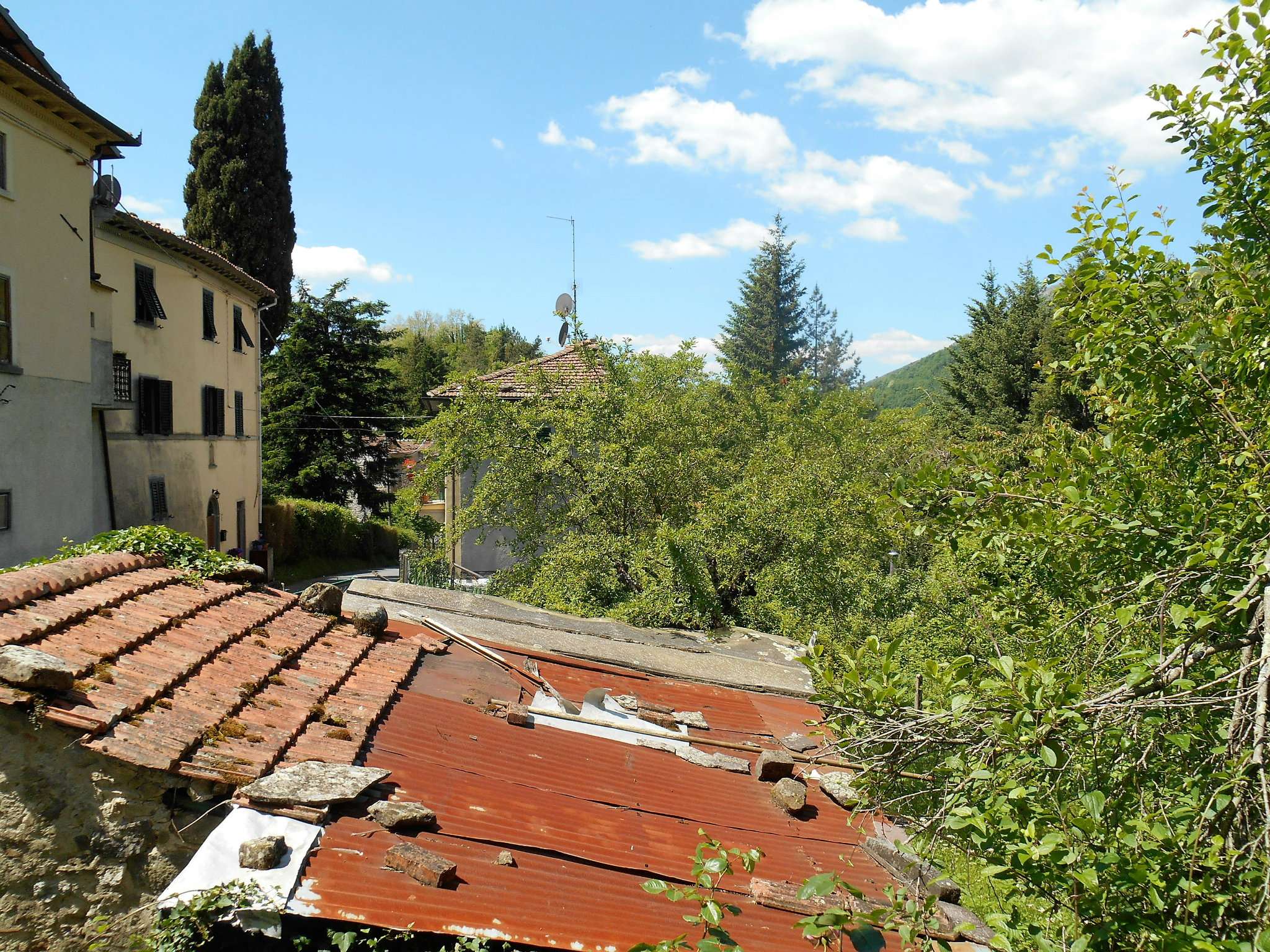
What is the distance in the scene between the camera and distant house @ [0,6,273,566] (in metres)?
15.7

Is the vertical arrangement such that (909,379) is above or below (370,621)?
above

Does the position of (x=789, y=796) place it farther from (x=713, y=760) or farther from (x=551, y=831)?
(x=551, y=831)

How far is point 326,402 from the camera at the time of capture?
38375 mm

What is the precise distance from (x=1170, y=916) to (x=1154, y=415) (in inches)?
106

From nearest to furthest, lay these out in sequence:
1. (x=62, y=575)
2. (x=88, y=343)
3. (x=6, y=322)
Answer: (x=62, y=575) < (x=6, y=322) < (x=88, y=343)

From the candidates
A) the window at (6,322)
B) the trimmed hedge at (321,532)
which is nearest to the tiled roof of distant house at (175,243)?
the window at (6,322)

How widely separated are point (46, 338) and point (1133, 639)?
18592 millimetres

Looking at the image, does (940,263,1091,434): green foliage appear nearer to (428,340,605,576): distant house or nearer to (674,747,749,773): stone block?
(428,340,605,576): distant house

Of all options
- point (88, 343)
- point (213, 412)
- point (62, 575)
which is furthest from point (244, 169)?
point (62, 575)

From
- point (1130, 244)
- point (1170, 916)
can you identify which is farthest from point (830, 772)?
point (1130, 244)

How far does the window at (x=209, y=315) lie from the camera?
25.8m

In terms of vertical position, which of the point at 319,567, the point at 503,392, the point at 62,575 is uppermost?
the point at 503,392

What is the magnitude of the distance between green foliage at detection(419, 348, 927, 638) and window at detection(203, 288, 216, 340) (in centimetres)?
1284

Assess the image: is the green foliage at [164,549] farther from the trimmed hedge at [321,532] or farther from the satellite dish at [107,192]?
the trimmed hedge at [321,532]
